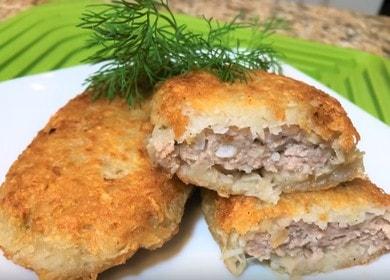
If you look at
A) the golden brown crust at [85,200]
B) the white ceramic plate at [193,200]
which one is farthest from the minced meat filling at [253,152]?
the white ceramic plate at [193,200]

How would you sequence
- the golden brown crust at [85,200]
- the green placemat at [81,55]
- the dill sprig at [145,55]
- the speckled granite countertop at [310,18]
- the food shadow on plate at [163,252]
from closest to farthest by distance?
the golden brown crust at [85,200] < the food shadow on plate at [163,252] < the dill sprig at [145,55] < the green placemat at [81,55] < the speckled granite countertop at [310,18]

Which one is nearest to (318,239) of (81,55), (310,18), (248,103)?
(248,103)

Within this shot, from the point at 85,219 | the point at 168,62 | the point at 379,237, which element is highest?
the point at 168,62

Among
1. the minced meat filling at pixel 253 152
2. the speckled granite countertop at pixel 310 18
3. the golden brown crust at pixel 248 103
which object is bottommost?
the speckled granite countertop at pixel 310 18

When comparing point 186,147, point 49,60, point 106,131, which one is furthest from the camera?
point 49,60

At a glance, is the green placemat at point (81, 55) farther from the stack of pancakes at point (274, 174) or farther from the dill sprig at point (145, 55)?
the stack of pancakes at point (274, 174)

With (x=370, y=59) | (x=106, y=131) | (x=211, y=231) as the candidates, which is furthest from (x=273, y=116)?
(x=370, y=59)

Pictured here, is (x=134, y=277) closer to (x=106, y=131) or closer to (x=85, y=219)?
(x=85, y=219)
